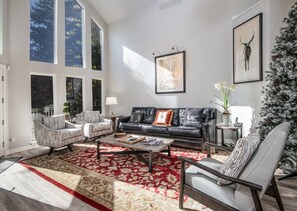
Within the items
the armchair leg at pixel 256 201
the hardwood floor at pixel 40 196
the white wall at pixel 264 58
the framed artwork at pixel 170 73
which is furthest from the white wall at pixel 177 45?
the armchair leg at pixel 256 201

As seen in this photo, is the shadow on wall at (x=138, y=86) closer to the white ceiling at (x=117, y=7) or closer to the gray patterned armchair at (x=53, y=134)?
the white ceiling at (x=117, y=7)

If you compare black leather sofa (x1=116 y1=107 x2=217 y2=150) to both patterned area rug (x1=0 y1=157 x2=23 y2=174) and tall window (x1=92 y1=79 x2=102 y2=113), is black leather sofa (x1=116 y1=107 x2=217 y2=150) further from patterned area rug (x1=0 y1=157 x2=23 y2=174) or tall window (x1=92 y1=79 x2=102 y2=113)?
patterned area rug (x1=0 y1=157 x2=23 y2=174)

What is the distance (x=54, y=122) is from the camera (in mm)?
4438

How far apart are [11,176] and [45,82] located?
9.44ft

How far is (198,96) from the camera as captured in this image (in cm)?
496

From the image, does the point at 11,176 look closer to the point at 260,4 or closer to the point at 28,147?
the point at 28,147

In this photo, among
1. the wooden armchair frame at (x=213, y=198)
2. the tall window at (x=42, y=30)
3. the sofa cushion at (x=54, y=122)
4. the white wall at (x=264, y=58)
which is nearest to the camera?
the wooden armchair frame at (x=213, y=198)

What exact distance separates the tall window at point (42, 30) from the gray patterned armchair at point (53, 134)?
5.78 feet

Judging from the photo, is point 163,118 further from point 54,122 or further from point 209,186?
point 209,186

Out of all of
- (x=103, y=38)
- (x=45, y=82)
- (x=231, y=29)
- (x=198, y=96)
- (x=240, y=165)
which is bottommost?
(x=240, y=165)

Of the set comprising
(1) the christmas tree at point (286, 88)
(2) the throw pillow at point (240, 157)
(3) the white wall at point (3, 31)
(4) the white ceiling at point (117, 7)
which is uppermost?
(4) the white ceiling at point (117, 7)

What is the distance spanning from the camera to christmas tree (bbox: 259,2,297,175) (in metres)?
2.57

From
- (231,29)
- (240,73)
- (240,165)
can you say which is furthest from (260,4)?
(240,165)

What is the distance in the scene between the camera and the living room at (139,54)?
399 centimetres
